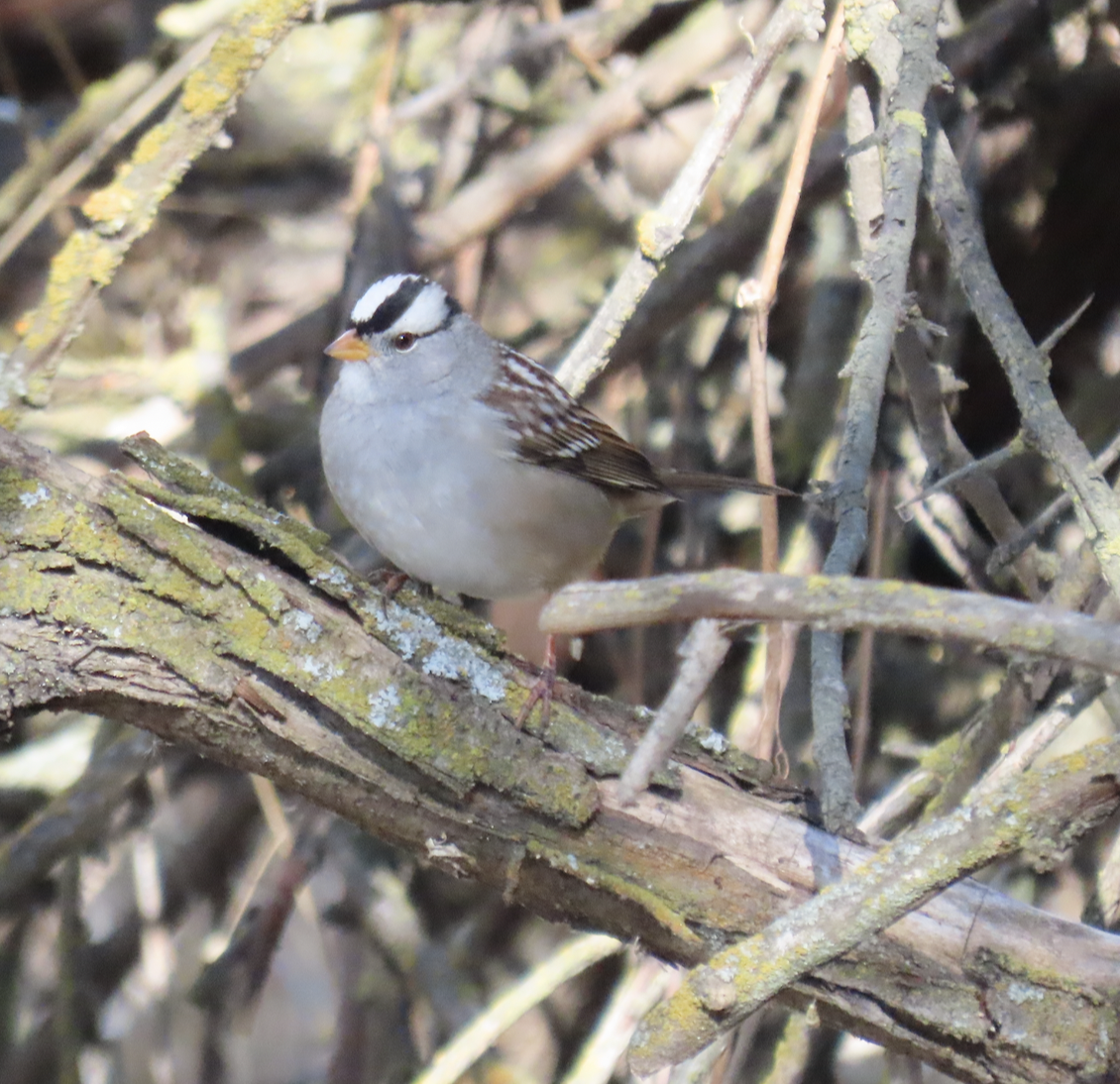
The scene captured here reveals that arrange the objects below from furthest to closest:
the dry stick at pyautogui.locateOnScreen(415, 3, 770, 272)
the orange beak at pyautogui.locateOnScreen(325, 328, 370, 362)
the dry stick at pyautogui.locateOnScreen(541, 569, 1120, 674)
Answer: the dry stick at pyautogui.locateOnScreen(415, 3, 770, 272) < the orange beak at pyautogui.locateOnScreen(325, 328, 370, 362) < the dry stick at pyautogui.locateOnScreen(541, 569, 1120, 674)

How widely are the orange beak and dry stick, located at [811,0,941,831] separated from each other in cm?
95

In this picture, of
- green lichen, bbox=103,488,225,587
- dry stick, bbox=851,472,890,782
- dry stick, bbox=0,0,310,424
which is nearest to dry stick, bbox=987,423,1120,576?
dry stick, bbox=851,472,890,782

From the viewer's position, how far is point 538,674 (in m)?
1.55

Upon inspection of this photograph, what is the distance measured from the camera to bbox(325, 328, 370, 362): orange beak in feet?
7.47

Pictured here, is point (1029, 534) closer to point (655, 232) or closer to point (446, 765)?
point (655, 232)

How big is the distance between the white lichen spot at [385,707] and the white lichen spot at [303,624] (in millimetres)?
91

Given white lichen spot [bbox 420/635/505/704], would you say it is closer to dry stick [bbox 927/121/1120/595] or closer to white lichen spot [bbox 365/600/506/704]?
white lichen spot [bbox 365/600/506/704]

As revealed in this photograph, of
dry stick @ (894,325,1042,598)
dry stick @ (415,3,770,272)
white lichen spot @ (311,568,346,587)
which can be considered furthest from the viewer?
dry stick @ (415,3,770,272)

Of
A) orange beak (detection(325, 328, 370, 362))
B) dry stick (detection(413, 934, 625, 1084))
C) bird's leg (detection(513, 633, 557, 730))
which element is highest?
orange beak (detection(325, 328, 370, 362))

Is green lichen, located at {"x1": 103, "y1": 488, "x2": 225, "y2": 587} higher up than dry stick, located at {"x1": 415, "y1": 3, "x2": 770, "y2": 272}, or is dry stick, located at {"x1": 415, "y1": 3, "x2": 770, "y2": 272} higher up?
green lichen, located at {"x1": 103, "y1": 488, "x2": 225, "y2": 587}

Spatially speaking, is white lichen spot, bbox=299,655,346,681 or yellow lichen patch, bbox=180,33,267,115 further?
yellow lichen patch, bbox=180,33,267,115

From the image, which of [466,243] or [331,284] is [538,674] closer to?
[466,243]

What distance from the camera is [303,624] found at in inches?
56.3

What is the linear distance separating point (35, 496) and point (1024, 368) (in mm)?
1125
